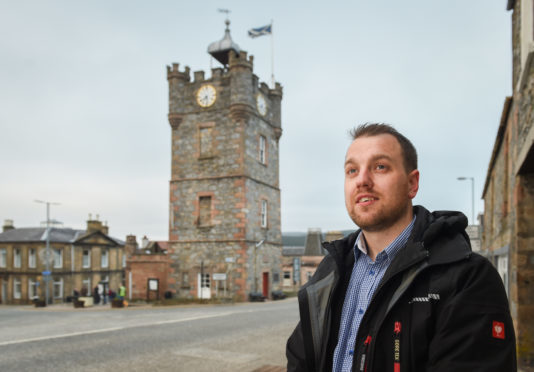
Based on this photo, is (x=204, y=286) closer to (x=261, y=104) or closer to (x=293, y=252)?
(x=261, y=104)

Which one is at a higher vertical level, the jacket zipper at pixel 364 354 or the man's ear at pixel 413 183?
the man's ear at pixel 413 183

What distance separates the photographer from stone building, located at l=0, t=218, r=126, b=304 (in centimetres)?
4406

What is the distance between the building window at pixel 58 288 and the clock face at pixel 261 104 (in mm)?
27696

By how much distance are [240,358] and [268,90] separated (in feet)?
87.0

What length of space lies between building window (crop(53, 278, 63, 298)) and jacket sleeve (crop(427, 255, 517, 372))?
48578mm

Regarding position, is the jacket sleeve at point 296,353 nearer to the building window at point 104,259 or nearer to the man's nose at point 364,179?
the man's nose at point 364,179

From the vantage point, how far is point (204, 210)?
2998 cm

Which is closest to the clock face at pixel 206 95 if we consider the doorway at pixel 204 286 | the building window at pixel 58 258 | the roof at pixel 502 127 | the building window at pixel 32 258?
the doorway at pixel 204 286

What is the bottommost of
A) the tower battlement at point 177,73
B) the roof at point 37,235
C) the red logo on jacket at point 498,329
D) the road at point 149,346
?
the road at point 149,346

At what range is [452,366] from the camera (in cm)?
169

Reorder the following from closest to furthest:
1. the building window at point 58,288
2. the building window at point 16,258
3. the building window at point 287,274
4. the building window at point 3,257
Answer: the building window at point 16,258, the building window at point 58,288, the building window at point 3,257, the building window at point 287,274

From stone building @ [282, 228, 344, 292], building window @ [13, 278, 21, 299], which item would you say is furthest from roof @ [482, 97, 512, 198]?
building window @ [13, 278, 21, 299]

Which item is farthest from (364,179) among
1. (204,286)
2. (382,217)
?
(204,286)

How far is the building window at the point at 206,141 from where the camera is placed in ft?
99.5
